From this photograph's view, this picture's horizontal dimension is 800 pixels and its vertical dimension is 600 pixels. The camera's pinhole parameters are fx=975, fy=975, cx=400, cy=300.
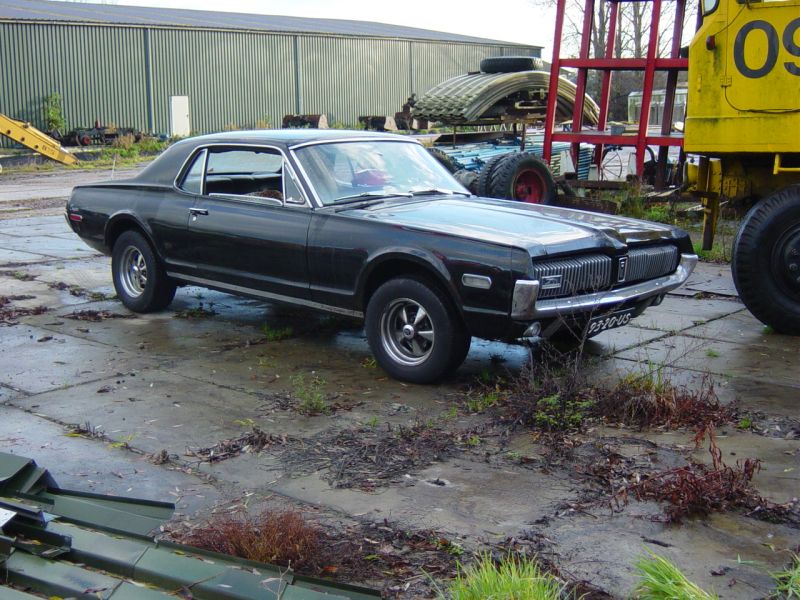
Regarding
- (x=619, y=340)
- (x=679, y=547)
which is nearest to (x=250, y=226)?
(x=619, y=340)

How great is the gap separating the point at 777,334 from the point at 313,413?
4.00 m

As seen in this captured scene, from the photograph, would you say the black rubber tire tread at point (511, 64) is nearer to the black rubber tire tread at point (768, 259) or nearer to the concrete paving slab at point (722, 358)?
the black rubber tire tread at point (768, 259)

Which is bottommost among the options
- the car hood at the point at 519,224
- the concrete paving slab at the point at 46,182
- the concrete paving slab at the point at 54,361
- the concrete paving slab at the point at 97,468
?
the concrete paving slab at the point at 97,468

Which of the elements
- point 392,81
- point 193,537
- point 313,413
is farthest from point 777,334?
point 392,81

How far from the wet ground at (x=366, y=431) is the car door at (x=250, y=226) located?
547 millimetres

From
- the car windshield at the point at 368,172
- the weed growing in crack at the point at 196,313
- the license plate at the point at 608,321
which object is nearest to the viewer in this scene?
the license plate at the point at 608,321

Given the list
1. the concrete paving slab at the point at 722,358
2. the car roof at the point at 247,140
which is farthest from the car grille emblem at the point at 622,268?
the car roof at the point at 247,140

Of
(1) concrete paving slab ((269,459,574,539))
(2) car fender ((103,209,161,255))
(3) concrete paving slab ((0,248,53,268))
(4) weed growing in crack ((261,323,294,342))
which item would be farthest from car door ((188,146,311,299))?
(3) concrete paving slab ((0,248,53,268))

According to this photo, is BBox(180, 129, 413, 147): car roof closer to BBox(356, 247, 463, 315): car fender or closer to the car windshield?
the car windshield

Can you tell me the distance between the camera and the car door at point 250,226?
7.00 metres

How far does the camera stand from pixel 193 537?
13.0ft

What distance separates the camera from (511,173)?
1219 centimetres

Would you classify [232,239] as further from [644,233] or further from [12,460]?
[12,460]

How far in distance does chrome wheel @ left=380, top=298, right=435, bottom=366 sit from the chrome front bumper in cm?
71
